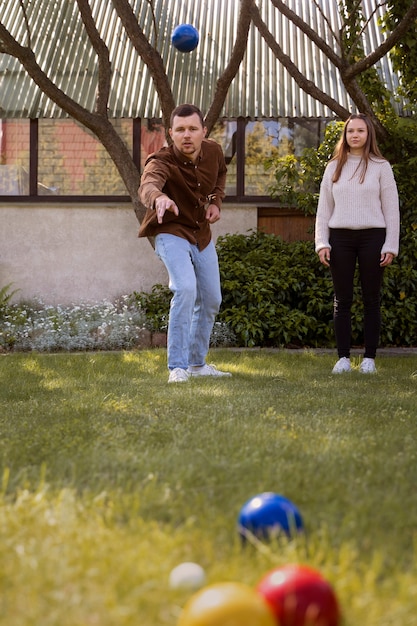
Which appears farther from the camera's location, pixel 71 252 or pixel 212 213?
pixel 71 252

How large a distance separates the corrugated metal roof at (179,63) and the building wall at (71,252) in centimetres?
124

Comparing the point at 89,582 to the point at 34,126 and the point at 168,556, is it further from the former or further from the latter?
the point at 34,126

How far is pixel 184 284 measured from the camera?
17.1ft

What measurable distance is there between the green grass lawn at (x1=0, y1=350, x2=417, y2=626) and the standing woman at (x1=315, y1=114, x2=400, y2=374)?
1.23 metres

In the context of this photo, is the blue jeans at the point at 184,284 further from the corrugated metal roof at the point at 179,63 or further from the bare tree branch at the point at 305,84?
the corrugated metal roof at the point at 179,63

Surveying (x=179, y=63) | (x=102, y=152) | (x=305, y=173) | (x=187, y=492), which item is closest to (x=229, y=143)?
(x=179, y=63)

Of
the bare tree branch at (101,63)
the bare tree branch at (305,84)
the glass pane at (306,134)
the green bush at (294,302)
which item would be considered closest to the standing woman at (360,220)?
the green bush at (294,302)

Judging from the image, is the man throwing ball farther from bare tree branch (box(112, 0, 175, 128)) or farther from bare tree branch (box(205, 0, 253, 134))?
bare tree branch (box(112, 0, 175, 128))

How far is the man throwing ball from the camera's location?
17.2 ft

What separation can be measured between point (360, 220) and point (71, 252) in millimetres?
5515

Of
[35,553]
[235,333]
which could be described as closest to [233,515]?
[35,553]

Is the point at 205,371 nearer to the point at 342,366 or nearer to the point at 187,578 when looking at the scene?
the point at 342,366

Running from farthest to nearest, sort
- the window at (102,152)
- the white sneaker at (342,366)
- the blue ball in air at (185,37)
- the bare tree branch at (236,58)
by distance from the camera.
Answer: the window at (102,152)
the blue ball in air at (185,37)
the bare tree branch at (236,58)
the white sneaker at (342,366)

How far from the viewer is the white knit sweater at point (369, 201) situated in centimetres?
579
